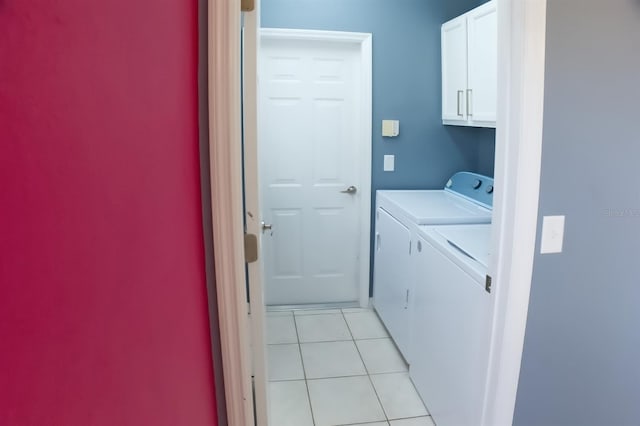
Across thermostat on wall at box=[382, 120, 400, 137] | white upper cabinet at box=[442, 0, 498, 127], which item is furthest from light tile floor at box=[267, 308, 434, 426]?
white upper cabinet at box=[442, 0, 498, 127]

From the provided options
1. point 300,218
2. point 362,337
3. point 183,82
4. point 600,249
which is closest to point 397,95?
point 300,218

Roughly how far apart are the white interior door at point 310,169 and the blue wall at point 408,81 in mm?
161

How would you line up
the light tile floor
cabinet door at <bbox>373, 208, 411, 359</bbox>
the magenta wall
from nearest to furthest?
the magenta wall < the light tile floor < cabinet door at <bbox>373, 208, 411, 359</bbox>

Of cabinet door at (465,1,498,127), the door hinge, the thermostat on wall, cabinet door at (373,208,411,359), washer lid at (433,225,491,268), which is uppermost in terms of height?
cabinet door at (465,1,498,127)

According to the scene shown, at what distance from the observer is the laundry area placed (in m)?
2.44

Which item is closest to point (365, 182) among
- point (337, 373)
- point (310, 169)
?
point (310, 169)

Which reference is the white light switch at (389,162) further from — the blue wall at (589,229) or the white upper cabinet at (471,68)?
the blue wall at (589,229)

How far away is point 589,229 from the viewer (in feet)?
4.50

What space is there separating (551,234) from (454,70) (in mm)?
1898

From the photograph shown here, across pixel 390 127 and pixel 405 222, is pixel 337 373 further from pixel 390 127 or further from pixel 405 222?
pixel 390 127

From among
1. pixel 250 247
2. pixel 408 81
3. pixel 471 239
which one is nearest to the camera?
pixel 250 247

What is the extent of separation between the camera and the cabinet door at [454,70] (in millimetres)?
2805

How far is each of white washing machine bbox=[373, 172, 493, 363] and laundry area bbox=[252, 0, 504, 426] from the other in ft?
0.04

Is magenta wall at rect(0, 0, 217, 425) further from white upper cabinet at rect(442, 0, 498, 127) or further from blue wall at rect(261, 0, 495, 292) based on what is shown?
blue wall at rect(261, 0, 495, 292)
